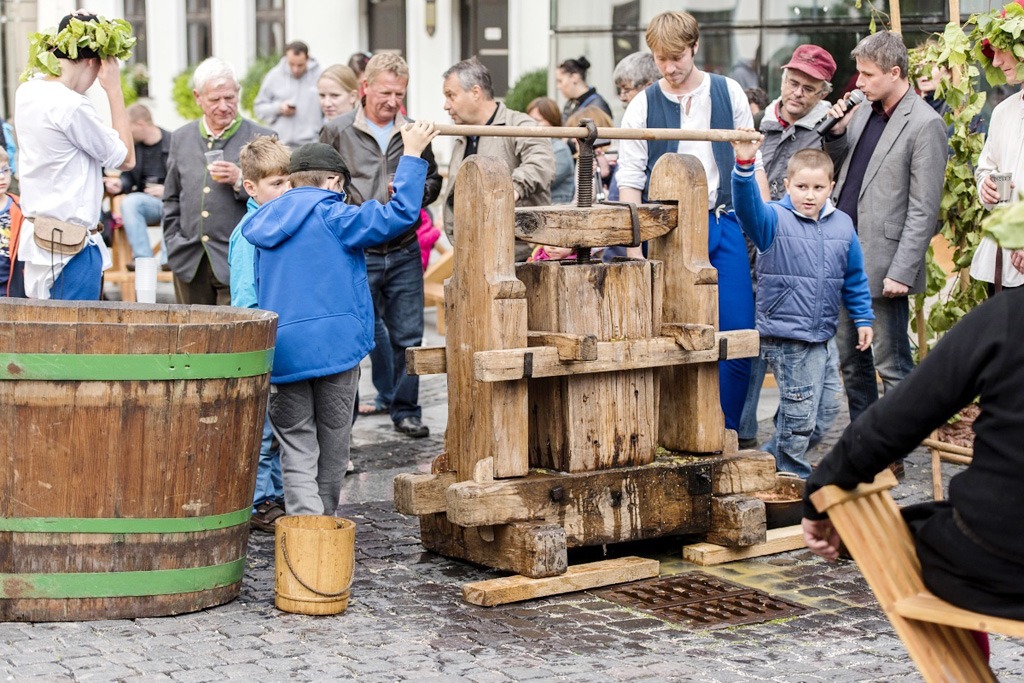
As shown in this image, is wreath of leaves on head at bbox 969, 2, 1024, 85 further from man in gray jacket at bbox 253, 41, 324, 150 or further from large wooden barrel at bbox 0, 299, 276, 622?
man in gray jacket at bbox 253, 41, 324, 150

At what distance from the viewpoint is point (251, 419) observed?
202 inches

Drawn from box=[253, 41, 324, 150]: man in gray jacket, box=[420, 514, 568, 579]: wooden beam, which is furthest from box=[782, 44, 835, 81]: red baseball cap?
box=[253, 41, 324, 150]: man in gray jacket

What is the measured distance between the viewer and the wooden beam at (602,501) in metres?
5.39

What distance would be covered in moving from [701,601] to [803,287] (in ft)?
6.24

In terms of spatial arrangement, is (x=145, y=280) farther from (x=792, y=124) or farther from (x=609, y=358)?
(x=609, y=358)

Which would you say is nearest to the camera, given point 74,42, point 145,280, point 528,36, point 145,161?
point 74,42

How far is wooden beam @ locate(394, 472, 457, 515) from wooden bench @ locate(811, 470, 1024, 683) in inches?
95.4

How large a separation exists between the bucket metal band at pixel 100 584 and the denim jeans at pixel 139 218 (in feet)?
21.2

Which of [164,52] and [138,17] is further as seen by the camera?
[138,17]

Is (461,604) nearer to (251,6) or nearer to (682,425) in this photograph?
(682,425)

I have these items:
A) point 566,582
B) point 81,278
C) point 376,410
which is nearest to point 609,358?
point 566,582

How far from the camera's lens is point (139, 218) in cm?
1154

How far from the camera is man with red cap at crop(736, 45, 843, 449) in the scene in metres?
7.63

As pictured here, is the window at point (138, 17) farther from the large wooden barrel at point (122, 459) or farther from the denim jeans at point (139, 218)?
the large wooden barrel at point (122, 459)
